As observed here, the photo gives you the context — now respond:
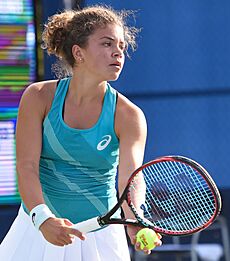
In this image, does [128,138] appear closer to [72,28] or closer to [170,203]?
[170,203]

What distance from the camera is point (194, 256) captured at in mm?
5547

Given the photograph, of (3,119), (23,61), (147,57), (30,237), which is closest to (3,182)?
(3,119)

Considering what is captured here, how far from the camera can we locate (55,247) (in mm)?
3260

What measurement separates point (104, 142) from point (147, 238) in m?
0.43

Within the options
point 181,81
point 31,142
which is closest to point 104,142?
point 31,142

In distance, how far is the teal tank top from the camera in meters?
3.24

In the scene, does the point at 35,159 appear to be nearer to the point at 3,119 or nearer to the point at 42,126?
the point at 42,126

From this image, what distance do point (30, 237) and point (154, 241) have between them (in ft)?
1.72

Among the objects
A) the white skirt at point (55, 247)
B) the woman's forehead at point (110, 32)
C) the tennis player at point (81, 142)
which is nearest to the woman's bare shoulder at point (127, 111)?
the tennis player at point (81, 142)

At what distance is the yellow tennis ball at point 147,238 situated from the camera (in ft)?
9.70

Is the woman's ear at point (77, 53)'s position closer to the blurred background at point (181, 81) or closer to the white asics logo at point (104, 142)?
the white asics logo at point (104, 142)

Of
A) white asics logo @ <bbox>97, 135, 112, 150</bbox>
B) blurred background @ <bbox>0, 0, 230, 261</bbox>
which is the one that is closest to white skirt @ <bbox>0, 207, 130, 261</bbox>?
white asics logo @ <bbox>97, 135, 112, 150</bbox>

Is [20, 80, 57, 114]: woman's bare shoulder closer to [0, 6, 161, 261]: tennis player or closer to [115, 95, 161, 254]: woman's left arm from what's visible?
[0, 6, 161, 261]: tennis player

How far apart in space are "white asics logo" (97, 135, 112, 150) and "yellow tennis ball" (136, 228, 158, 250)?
39cm
